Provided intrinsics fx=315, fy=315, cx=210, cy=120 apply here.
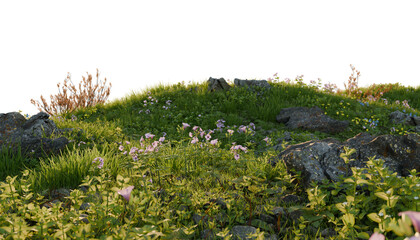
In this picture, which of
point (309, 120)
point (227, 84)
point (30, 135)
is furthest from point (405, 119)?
point (30, 135)

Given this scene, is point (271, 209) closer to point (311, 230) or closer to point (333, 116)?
point (311, 230)

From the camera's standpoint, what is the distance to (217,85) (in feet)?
42.4

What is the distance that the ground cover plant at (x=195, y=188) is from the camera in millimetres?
3008

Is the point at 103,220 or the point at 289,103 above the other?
the point at 103,220

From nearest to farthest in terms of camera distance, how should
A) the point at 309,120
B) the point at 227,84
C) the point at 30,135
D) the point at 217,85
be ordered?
the point at 30,135 < the point at 309,120 < the point at 217,85 < the point at 227,84

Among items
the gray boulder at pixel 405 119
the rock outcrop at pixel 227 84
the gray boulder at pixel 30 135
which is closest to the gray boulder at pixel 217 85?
the rock outcrop at pixel 227 84

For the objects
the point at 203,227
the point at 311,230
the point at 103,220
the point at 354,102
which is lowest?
the point at 354,102

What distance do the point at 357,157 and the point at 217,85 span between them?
8.90 meters

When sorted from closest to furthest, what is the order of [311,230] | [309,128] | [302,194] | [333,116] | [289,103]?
[311,230]
[302,194]
[309,128]
[333,116]
[289,103]

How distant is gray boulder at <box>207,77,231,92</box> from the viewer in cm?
1288

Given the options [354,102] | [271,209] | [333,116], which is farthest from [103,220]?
[354,102]

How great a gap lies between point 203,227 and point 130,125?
748 centimetres

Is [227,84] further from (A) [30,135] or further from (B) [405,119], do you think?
(A) [30,135]

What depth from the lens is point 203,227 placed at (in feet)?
11.8
